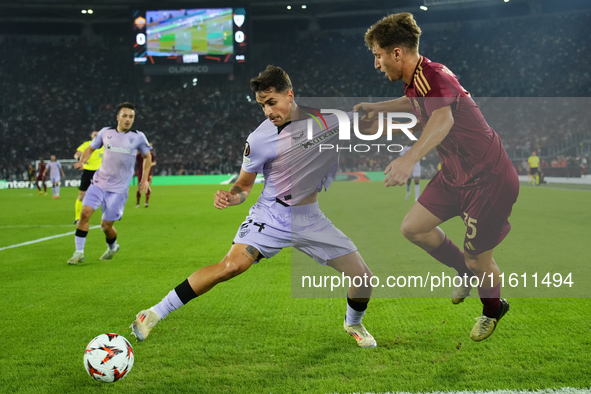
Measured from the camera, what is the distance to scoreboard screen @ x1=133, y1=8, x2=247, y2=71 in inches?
1244

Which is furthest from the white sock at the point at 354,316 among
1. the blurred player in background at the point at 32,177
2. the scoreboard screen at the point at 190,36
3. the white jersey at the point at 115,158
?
the blurred player in background at the point at 32,177

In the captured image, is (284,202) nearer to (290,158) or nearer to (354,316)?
(290,158)

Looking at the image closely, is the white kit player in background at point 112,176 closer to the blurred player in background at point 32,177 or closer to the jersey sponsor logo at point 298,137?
the jersey sponsor logo at point 298,137

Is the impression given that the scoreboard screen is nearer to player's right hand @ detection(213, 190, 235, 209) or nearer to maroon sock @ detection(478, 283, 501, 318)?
player's right hand @ detection(213, 190, 235, 209)

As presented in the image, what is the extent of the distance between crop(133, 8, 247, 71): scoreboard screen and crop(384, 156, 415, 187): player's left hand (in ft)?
97.9

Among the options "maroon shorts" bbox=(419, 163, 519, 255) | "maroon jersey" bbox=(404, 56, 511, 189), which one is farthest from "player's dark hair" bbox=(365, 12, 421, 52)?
"maroon shorts" bbox=(419, 163, 519, 255)

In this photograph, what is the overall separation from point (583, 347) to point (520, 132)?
69.3 inches

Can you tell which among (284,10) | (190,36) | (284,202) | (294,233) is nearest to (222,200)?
(284,202)

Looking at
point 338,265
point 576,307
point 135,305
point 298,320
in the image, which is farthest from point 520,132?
point 135,305

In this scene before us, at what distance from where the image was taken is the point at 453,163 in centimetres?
363

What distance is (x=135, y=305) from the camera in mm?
4863

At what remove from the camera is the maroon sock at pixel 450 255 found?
3973mm

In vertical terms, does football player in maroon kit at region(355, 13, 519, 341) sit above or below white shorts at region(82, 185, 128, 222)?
above

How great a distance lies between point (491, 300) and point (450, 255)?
1.53 ft
